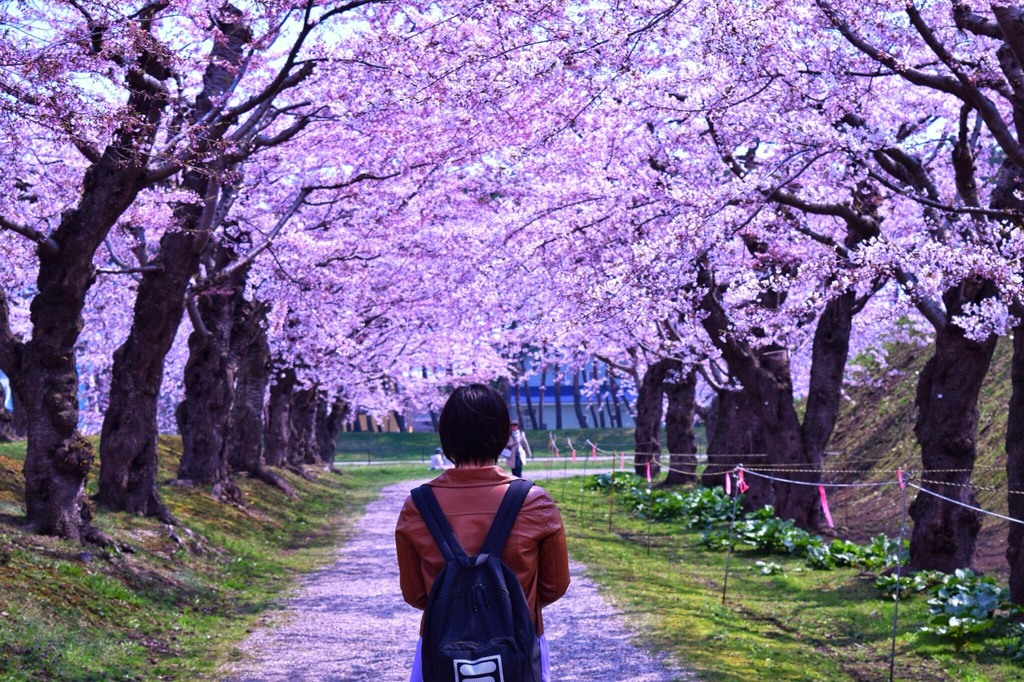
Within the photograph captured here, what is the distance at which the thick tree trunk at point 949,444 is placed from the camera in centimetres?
1273

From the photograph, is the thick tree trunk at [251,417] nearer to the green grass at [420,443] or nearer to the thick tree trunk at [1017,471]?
the thick tree trunk at [1017,471]

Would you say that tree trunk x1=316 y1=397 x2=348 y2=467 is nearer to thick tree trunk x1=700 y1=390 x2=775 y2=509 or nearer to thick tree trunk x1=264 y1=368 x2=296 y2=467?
thick tree trunk x1=264 y1=368 x2=296 y2=467

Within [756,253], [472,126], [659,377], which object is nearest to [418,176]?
[472,126]

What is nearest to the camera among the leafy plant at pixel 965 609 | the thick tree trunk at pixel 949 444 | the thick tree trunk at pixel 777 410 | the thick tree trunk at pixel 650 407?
the leafy plant at pixel 965 609

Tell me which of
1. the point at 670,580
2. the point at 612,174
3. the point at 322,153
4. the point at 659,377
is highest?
the point at 322,153

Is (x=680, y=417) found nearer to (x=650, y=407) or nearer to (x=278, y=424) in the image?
(x=650, y=407)

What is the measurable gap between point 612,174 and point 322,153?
17.5 feet

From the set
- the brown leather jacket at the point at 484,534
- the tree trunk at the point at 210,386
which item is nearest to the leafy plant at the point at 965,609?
the brown leather jacket at the point at 484,534

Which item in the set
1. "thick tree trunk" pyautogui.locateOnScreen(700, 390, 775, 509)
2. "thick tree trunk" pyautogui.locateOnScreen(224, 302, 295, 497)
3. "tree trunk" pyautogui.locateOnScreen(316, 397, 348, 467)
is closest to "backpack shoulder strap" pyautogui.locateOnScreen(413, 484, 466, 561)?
"thick tree trunk" pyautogui.locateOnScreen(700, 390, 775, 509)

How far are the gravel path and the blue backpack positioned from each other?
A: 5011 mm

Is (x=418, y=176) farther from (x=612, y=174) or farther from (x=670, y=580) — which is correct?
(x=670, y=580)

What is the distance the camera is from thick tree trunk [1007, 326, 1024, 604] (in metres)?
10.2

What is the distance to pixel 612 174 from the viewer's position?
1577 centimetres

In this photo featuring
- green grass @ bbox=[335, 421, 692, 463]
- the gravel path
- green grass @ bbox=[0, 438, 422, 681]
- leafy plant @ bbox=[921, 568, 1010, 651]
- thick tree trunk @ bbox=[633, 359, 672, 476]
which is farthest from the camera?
green grass @ bbox=[335, 421, 692, 463]
